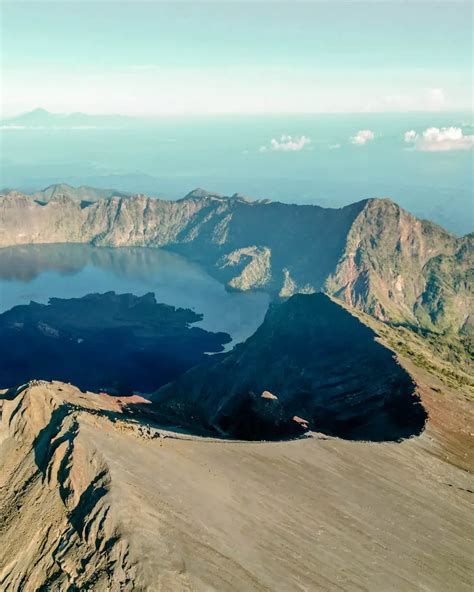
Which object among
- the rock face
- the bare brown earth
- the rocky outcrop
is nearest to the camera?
the rocky outcrop

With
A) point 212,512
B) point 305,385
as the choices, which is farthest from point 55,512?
point 305,385

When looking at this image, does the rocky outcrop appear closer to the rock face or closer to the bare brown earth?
the bare brown earth

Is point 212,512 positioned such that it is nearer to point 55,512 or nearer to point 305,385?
point 55,512

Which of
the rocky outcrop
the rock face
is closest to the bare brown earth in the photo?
the rocky outcrop

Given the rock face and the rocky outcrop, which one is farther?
the rock face

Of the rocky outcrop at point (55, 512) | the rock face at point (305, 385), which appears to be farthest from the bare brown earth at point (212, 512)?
the rock face at point (305, 385)

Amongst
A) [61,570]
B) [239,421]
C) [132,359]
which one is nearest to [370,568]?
[61,570]
